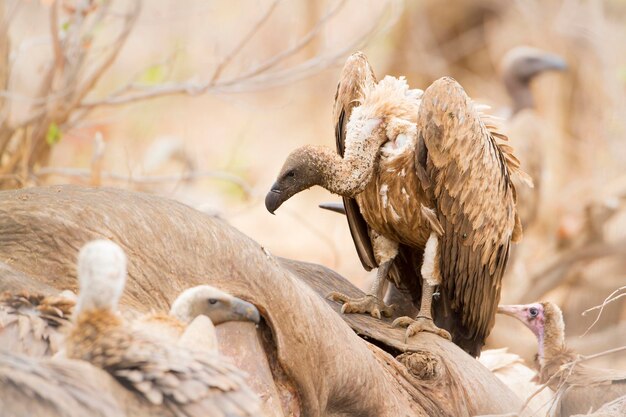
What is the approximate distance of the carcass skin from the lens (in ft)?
12.2

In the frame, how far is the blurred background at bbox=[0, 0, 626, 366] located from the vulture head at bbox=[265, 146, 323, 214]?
5006 mm

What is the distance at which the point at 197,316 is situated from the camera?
348 centimetres

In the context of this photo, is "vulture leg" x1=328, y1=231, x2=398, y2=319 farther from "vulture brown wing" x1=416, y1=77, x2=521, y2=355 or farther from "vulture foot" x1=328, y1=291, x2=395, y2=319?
"vulture brown wing" x1=416, y1=77, x2=521, y2=355

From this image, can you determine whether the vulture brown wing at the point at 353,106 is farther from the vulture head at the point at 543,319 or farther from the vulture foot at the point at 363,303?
the vulture head at the point at 543,319

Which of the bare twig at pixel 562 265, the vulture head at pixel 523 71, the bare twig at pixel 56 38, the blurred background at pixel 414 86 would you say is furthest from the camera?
the vulture head at pixel 523 71

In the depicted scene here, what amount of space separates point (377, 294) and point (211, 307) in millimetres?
1993

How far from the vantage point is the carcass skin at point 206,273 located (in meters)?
3.73

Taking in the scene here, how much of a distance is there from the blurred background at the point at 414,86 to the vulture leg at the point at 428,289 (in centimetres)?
435

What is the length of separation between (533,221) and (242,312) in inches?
357

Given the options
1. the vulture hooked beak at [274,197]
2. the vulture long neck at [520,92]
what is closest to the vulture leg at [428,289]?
the vulture hooked beak at [274,197]

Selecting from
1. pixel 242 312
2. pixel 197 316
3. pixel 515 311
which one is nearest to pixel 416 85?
pixel 515 311

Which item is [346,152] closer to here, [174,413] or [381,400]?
[381,400]

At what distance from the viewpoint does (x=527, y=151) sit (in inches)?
460

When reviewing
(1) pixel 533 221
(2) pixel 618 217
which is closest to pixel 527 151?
(1) pixel 533 221
